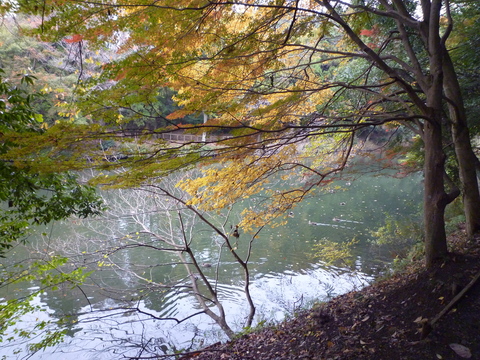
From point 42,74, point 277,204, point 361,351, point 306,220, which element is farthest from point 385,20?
point 42,74

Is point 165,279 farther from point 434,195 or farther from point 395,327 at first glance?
point 434,195

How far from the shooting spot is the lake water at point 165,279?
6336 mm

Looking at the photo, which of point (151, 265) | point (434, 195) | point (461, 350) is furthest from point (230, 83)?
point (151, 265)

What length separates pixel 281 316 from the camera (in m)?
7.08

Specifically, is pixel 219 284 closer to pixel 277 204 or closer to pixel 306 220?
pixel 277 204

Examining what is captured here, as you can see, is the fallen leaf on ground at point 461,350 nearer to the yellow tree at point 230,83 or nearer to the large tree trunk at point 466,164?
the yellow tree at point 230,83

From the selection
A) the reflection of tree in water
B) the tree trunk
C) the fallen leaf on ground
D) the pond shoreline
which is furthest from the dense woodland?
the reflection of tree in water

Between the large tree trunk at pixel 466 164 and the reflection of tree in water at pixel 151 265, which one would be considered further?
the reflection of tree in water at pixel 151 265

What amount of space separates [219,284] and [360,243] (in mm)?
5273

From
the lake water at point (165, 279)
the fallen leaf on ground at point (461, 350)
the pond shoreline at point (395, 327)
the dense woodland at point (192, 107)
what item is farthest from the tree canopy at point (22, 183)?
the fallen leaf on ground at point (461, 350)

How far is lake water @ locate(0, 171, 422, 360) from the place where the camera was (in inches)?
249

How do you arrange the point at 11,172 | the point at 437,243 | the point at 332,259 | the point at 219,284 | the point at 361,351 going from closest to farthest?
the point at 361,351 < the point at 11,172 < the point at 437,243 < the point at 219,284 < the point at 332,259

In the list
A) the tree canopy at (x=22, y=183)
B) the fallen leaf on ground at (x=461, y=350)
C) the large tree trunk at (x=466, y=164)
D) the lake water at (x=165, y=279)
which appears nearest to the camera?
the fallen leaf on ground at (x=461, y=350)

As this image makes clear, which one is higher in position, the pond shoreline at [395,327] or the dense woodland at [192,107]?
the dense woodland at [192,107]
